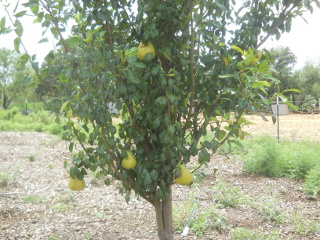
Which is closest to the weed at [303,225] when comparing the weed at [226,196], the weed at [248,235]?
the weed at [248,235]

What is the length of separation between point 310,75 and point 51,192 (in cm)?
2940

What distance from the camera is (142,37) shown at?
143cm

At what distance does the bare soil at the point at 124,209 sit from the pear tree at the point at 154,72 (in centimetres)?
120

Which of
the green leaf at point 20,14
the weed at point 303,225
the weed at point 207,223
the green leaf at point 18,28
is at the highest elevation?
the green leaf at point 20,14

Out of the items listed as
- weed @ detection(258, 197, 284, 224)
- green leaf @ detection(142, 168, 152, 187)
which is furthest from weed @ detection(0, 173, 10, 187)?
green leaf @ detection(142, 168, 152, 187)

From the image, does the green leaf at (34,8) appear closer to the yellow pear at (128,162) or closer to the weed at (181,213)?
the yellow pear at (128,162)

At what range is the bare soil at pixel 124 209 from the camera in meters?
2.86

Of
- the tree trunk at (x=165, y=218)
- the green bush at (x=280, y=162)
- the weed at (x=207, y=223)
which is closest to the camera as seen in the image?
the tree trunk at (x=165, y=218)

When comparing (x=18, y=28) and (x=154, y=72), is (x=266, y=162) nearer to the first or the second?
(x=154, y=72)

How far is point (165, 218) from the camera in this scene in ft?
6.21

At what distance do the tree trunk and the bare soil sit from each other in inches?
34.3

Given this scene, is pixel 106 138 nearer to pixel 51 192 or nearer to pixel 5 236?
pixel 5 236

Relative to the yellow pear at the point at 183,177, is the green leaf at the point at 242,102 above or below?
above

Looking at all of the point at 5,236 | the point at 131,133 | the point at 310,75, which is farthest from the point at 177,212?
the point at 310,75
